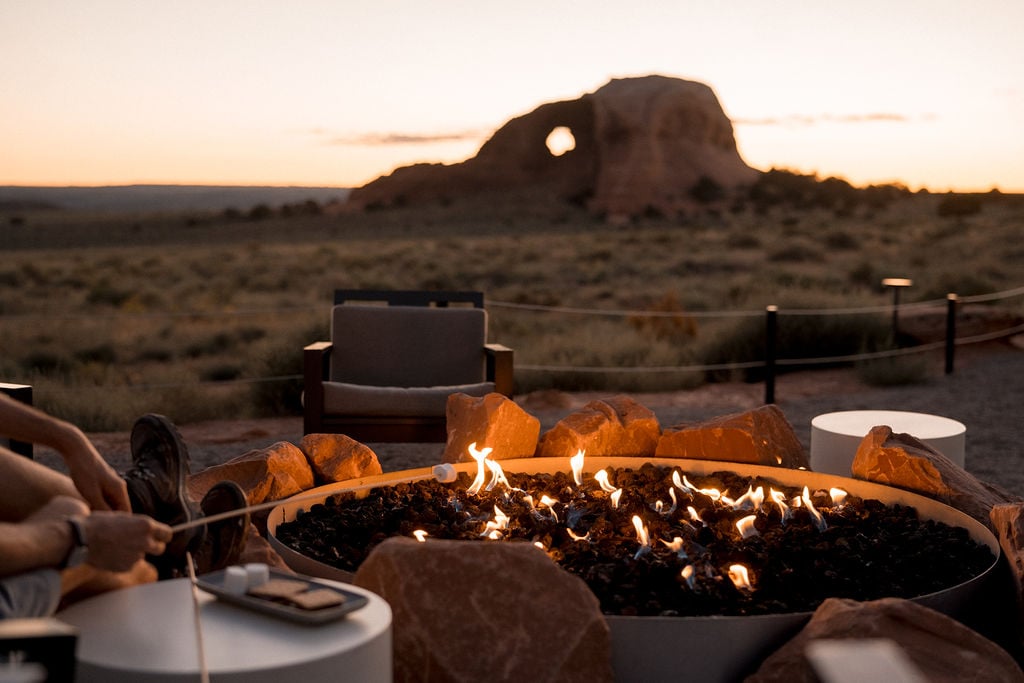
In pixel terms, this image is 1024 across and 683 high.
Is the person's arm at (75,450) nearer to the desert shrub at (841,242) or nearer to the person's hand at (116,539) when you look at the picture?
the person's hand at (116,539)

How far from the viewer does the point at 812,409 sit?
267 inches

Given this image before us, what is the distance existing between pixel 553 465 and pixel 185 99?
14.2m

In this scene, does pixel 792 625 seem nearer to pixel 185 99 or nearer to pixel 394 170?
pixel 185 99

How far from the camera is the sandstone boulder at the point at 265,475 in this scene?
129 inches

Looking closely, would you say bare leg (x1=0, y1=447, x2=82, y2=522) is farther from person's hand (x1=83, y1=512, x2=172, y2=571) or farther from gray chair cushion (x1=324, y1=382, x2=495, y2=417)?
gray chair cushion (x1=324, y1=382, x2=495, y2=417)

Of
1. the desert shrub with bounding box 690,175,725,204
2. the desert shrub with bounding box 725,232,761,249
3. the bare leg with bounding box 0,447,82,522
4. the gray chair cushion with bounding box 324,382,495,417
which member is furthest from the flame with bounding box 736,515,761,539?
the desert shrub with bounding box 690,175,725,204

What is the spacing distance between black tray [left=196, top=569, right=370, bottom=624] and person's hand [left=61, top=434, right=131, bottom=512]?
0.29m

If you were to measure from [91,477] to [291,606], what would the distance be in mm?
591

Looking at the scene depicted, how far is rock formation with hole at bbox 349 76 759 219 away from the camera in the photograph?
4447 centimetres

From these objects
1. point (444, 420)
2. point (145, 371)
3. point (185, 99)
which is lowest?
point (145, 371)

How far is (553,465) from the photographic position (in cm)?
370

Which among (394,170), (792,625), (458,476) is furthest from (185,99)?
(394,170)

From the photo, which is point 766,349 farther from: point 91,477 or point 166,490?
point 91,477

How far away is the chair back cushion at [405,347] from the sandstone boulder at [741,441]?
1.62m
